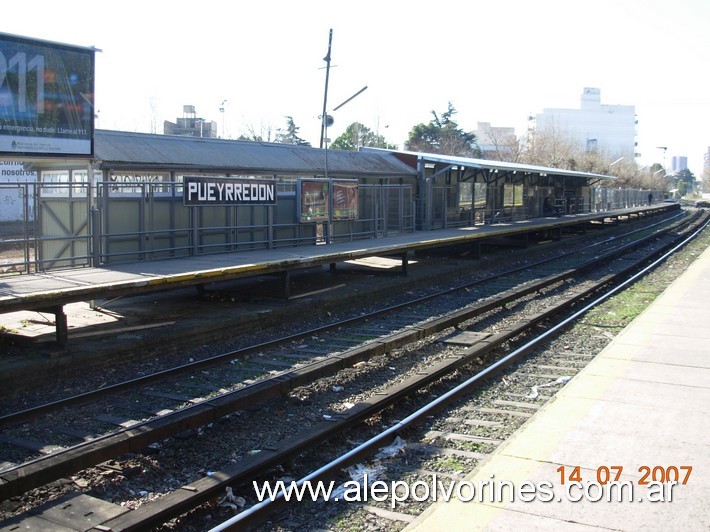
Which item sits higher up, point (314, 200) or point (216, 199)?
point (314, 200)

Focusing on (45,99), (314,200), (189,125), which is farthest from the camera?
(189,125)

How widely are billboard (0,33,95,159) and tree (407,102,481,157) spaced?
6791 centimetres

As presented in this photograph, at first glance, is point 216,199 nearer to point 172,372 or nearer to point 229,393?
point 172,372

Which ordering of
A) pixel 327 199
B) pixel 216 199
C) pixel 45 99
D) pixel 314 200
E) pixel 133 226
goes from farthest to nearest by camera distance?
pixel 327 199, pixel 314 200, pixel 216 199, pixel 133 226, pixel 45 99

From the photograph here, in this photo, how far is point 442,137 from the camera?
80.6m

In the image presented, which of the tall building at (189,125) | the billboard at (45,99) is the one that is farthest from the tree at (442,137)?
the billboard at (45,99)

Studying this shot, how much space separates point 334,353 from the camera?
406 inches

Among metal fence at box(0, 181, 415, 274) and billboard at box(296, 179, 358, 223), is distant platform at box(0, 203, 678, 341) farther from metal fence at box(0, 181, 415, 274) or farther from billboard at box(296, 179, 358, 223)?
billboard at box(296, 179, 358, 223)

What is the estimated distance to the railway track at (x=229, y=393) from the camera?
573cm

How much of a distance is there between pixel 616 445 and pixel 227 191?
10340 millimetres

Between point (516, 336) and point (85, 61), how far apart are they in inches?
347

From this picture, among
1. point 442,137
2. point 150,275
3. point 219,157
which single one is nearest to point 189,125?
point 442,137

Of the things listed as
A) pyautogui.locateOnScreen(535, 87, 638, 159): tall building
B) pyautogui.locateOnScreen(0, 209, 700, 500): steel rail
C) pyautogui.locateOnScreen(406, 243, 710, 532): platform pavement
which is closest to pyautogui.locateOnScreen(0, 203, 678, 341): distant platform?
pyautogui.locateOnScreen(0, 209, 700, 500): steel rail

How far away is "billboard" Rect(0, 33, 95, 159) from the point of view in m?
11.4
